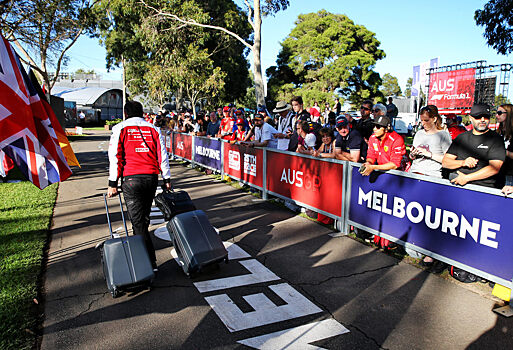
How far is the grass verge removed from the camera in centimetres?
359

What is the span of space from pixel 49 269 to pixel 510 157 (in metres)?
6.41

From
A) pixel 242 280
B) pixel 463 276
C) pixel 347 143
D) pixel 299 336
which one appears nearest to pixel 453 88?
pixel 347 143

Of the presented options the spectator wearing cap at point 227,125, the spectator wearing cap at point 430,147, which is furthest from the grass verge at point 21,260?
the spectator wearing cap at point 227,125

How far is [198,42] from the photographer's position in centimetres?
2567

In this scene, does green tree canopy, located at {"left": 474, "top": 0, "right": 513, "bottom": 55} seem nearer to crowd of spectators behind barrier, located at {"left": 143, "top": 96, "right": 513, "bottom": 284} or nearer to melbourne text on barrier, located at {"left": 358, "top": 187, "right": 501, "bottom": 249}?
crowd of spectators behind barrier, located at {"left": 143, "top": 96, "right": 513, "bottom": 284}

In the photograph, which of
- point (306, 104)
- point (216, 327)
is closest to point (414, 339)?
point (216, 327)

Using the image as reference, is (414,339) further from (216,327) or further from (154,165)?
(154,165)

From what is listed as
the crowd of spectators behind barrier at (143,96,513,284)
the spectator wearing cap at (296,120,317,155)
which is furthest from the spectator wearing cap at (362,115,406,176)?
the spectator wearing cap at (296,120,317,155)

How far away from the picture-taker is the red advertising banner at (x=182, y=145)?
599 inches

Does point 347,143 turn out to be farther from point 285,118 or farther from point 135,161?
point 135,161

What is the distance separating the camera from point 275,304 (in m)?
4.21

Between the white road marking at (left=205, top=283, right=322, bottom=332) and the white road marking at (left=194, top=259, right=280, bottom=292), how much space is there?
10.1 inches

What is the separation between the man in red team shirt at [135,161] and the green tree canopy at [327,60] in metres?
39.0

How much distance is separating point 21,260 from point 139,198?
205cm
